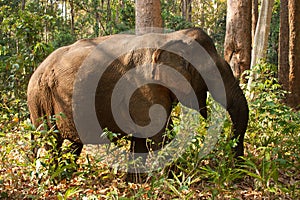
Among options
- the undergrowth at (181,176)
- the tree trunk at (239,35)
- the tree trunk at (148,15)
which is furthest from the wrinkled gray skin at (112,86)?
the tree trunk at (239,35)

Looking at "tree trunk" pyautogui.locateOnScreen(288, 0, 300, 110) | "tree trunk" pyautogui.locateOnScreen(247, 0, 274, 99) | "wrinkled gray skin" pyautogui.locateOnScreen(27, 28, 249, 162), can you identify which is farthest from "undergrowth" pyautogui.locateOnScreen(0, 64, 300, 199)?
"tree trunk" pyautogui.locateOnScreen(288, 0, 300, 110)

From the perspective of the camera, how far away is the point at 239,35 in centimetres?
709

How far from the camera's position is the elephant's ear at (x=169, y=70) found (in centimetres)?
409

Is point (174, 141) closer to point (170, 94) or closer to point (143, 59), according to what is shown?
point (170, 94)

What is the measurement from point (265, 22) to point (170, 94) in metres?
3.73

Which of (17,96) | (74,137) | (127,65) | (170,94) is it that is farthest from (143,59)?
(17,96)

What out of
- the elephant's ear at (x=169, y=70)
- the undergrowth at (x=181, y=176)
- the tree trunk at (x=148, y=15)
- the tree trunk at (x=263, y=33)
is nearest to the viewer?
the undergrowth at (x=181, y=176)

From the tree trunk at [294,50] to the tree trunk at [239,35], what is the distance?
1.30 m

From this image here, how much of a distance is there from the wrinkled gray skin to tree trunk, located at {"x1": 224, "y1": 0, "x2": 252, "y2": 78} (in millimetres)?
2910

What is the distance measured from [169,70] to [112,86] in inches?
30.5

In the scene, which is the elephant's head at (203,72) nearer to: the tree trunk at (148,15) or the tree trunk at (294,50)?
the tree trunk at (148,15)

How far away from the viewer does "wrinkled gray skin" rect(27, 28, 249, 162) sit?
4188 mm

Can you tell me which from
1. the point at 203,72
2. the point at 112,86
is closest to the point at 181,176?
the point at 203,72

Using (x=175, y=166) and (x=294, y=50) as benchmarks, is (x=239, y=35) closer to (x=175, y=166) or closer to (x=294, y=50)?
(x=294, y=50)
